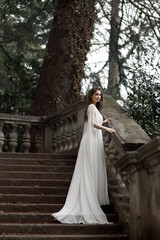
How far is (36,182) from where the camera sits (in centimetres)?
645

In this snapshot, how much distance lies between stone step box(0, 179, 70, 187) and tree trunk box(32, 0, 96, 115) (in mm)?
3800

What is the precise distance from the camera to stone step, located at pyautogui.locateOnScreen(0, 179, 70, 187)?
251 inches

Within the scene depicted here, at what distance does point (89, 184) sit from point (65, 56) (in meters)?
5.10

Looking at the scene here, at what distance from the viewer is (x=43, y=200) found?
19.6 ft

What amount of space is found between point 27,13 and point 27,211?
10432 millimetres

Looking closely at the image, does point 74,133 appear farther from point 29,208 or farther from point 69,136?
point 29,208

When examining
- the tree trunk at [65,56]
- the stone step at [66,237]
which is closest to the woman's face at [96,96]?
the stone step at [66,237]

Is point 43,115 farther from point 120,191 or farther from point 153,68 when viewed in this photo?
point 120,191

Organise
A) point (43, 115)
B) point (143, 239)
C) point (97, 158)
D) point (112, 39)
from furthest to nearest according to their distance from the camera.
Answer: point (112, 39) → point (43, 115) → point (97, 158) → point (143, 239)

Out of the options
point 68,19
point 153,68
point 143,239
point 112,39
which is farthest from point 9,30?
point 143,239

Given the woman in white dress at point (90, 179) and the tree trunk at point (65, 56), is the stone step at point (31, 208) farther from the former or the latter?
the tree trunk at point (65, 56)

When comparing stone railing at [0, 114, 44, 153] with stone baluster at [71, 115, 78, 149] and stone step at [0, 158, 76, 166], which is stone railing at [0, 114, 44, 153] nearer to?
stone baluster at [71, 115, 78, 149]

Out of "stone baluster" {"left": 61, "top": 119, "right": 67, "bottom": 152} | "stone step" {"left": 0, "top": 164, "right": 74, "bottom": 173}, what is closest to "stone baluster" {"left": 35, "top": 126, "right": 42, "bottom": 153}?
"stone baluster" {"left": 61, "top": 119, "right": 67, "bottom": 152}

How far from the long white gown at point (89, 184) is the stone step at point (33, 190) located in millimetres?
456
